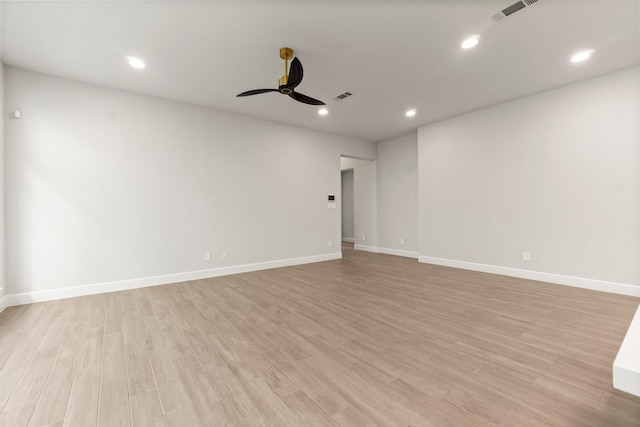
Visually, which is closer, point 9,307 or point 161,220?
point 9,307

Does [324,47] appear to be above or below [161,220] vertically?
above

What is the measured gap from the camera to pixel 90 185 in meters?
3.65

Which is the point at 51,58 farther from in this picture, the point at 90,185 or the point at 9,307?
the point at 9,307

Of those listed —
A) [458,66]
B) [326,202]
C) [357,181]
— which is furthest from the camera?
[357,181]

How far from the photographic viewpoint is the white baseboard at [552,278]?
3422mm

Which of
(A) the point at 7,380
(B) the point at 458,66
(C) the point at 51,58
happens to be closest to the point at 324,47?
(B) the point at 458,66

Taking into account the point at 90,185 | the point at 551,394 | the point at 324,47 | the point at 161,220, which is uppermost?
the point at 324,47

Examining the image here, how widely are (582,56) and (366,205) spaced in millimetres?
4990

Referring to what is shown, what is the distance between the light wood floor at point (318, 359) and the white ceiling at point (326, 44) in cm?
293

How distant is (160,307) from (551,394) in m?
3.63

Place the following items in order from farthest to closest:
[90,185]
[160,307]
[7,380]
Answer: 1. [90,185]
2. [160,307]
3. [7,380]

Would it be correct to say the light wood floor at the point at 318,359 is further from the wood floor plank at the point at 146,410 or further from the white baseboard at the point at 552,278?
the white baseboard at the point at 552,278

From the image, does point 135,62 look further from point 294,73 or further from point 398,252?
point 398,252

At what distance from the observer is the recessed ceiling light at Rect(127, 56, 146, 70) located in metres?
3.07
